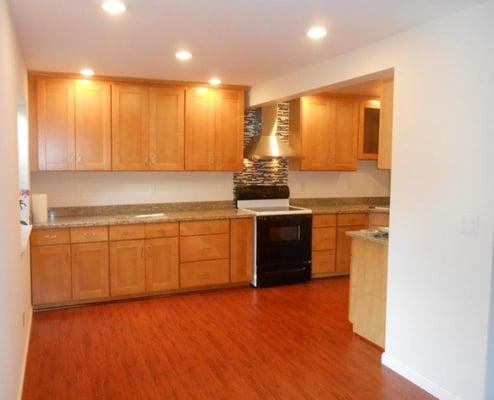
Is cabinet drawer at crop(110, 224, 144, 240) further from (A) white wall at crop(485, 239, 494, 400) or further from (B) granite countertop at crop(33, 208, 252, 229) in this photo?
(A) white wall at crop(485, 239, 494, 400)

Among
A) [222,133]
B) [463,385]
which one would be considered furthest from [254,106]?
[463,385]

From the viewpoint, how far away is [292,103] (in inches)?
228

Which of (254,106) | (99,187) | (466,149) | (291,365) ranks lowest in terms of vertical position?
(291,365)

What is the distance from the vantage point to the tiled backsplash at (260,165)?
5695mm

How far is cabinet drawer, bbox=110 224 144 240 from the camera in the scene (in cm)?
459

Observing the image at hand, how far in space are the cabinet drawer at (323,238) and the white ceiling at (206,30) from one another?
2.21 metres

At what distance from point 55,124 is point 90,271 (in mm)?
1576

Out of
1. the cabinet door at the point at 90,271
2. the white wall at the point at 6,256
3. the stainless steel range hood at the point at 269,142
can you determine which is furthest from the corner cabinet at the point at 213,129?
the white wall at the point at 6,256

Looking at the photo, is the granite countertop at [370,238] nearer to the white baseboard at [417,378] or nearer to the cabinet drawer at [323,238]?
the white baseboard at [417,378]

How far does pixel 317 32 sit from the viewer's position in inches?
119

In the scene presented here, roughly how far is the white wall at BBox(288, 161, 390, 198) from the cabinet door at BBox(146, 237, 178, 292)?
200 centimetres

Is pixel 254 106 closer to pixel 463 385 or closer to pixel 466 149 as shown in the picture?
pixel 466 149

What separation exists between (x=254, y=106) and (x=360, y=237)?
2.48m

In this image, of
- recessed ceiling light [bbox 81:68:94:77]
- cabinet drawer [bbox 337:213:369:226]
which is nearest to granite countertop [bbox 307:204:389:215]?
cabinet drawer [bbox 337:213:369:226]
